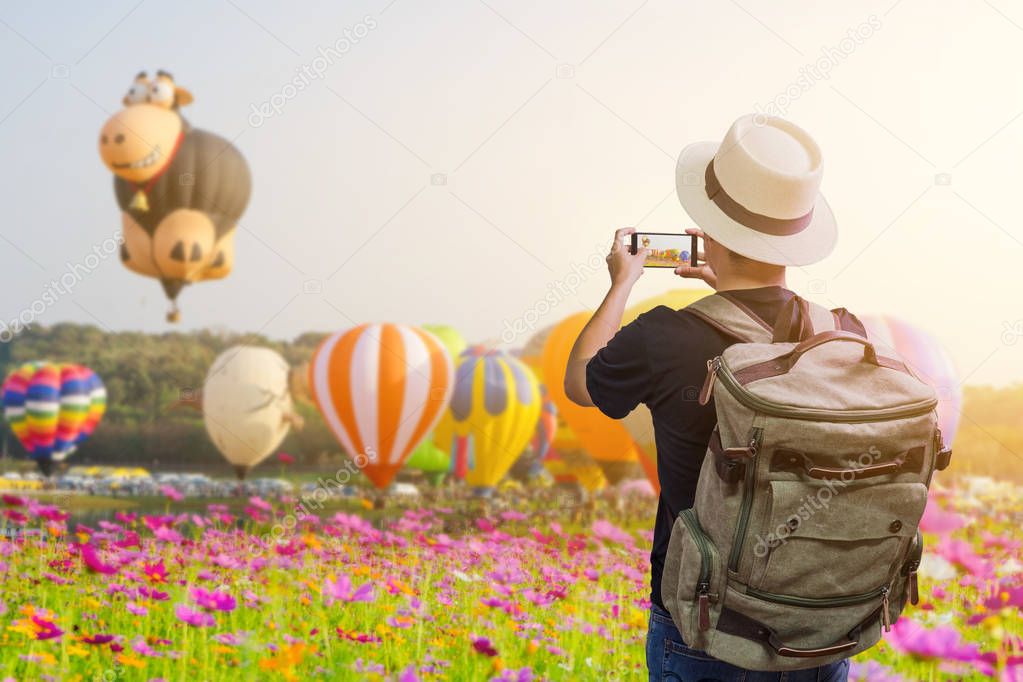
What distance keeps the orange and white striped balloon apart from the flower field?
41.0ft

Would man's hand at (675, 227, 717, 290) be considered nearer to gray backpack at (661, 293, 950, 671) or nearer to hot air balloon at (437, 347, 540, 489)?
gray backpack at (661, 293, 950, 671)

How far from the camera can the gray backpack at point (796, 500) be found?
1.75 metres

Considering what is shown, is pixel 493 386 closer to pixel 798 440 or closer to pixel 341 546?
pixel 341 546

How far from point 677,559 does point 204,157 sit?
22122 mm

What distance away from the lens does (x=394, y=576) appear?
4961mm

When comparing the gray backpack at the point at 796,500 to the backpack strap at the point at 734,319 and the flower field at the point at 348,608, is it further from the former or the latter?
the flower field at the point at 348,608

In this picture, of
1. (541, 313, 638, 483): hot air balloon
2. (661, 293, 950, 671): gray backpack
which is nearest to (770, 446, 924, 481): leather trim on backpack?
(661, 293, 950, 671): gray backpack

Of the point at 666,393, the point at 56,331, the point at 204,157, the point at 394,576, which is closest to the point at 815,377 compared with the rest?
the point at 666,393

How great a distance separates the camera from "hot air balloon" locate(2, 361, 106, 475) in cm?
3266

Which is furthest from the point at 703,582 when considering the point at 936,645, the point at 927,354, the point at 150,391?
the point at 150,391

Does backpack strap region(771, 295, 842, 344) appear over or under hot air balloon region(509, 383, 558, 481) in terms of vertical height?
over

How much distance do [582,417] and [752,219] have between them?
1542cm

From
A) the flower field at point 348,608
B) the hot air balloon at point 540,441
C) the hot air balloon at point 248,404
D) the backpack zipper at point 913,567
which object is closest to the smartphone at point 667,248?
the backpack zipper at point 913,567

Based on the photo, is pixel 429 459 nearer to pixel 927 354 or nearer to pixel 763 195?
pixel 927 354
